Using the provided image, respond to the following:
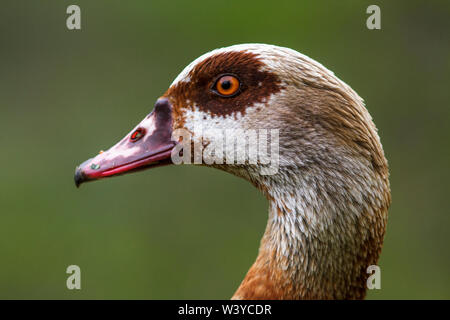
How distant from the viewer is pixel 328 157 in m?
2.22

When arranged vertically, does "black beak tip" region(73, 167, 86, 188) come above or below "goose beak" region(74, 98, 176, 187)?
below

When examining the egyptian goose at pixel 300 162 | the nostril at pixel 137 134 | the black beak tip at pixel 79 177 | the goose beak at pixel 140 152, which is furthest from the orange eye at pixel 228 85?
the black beak tip at pixel 79 177

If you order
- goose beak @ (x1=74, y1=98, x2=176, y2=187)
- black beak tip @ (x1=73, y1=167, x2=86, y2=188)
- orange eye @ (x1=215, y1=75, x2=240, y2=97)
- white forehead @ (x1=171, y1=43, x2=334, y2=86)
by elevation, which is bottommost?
black beak tip @ (x1=73, y1=167, x2=86, y2=188)

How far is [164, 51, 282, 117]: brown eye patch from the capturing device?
7.50 feet

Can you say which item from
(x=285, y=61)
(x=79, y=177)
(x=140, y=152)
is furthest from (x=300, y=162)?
(x=79, y=177)

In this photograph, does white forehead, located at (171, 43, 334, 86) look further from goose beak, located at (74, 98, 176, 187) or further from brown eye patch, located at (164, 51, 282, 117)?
goose beak, located at (74, 98, 176, 187)

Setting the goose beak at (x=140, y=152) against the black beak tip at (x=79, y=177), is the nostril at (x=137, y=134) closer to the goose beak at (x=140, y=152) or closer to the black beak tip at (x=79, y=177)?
the goose beak at (x=140, y=152)

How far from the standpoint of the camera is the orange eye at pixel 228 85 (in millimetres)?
2322

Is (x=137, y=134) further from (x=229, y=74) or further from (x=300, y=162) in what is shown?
(x=300, y=162)

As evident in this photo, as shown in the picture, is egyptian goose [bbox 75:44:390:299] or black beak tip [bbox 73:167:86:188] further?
black beak tip [bbox 73:167:86:188]

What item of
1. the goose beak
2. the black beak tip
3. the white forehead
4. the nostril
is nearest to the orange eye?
the white forehead

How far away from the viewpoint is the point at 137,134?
246cm

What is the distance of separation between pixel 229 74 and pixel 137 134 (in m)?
0.44
